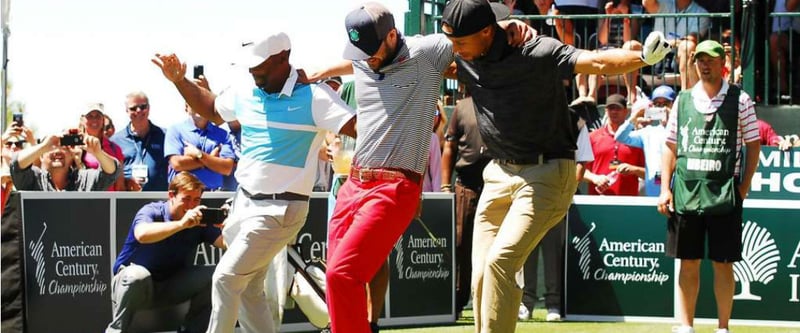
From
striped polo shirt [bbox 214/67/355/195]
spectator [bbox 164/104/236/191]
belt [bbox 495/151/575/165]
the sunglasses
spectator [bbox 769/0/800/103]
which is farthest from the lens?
spectator [bbox 769/0/800/103]

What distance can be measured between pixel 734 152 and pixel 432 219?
293 centimetres

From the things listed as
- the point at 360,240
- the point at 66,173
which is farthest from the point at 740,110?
the point at 66,173

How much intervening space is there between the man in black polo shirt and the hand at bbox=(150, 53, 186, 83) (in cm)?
169

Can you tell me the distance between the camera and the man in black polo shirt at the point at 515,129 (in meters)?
7.18

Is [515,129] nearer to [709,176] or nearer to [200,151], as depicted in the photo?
[709,176]

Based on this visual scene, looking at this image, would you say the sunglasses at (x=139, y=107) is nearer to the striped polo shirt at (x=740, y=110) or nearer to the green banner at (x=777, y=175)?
the striped polo shirt at (x=740, y=110)

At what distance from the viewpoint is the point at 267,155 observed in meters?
7.99

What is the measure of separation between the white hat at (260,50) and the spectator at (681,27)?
7.16 m

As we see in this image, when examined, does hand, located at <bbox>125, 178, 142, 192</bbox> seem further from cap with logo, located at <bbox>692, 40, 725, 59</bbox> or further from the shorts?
cap with logo, located at <bbox>692, 40, 725, 59</bbox>

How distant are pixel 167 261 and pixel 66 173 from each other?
2.04m

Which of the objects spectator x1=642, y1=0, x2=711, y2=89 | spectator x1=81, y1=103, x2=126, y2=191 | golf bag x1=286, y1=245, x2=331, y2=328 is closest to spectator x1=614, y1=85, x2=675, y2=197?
spectator x1=642, y1=0, x2=711, y2=89

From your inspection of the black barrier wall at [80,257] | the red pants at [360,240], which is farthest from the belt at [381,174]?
the black barrier wall at [80,257]

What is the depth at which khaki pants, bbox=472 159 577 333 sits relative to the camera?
729cm

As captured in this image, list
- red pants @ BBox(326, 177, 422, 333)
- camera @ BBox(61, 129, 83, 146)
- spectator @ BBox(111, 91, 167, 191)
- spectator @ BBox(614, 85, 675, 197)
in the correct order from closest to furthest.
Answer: red pants @ BBox(326, 177, 422, 333)
camera @ BBox(61, 129, 83, 146)
spectator @ BBox(111, 91, 167, 191)
spectator @ BBox(614, 85, 675, 197)
